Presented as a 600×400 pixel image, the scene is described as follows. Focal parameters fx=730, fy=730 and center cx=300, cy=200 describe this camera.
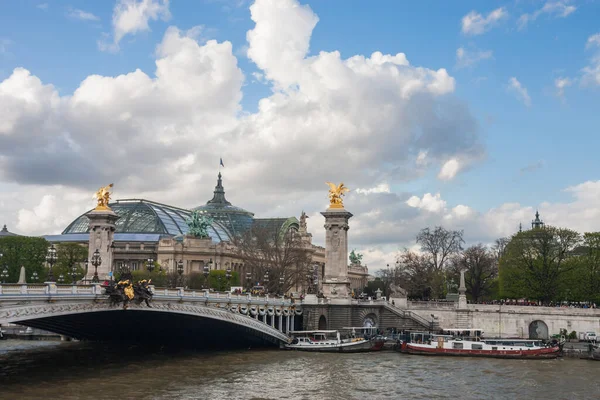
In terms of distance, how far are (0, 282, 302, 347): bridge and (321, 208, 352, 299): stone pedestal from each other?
17.2 feet

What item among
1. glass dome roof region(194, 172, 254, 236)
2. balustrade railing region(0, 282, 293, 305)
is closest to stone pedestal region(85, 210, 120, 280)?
balustrade railing region(0, 282, 293, 305)

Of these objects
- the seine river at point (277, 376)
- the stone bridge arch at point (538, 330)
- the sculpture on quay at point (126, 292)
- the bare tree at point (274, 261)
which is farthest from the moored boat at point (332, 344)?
the bare tree at point (274, 261)

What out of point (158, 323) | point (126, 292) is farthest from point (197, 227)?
point (126, 292)

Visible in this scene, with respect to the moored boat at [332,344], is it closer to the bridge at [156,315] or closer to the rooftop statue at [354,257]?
the bridge at [156,315]

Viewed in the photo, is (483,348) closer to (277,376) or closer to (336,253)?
(336,253)

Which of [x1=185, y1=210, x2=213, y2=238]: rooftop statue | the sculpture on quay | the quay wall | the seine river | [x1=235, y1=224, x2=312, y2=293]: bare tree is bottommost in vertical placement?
the seine river

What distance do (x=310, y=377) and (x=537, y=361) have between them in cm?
1980

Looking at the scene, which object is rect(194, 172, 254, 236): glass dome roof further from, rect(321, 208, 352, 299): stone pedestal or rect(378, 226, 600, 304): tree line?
rect(321, 208, 352, 299): stone pedestal

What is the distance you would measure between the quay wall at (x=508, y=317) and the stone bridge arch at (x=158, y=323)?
1624 centimetres

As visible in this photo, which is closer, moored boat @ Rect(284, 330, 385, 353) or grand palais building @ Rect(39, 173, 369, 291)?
moored boat @ Rect(284, 330, 385, 353)

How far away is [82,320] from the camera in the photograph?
5031 centimetres

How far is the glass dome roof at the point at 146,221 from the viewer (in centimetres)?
13750

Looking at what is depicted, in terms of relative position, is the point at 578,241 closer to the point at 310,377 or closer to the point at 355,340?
the point at 355,340

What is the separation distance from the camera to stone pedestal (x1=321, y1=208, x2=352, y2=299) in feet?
231
